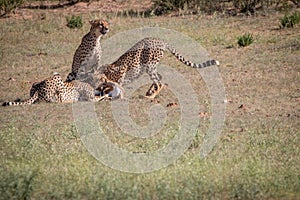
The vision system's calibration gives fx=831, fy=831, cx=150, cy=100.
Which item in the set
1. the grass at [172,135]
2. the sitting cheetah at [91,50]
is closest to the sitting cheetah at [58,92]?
the grass at [172,135]

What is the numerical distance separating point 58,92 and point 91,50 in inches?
55.1

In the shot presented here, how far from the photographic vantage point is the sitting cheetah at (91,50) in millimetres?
13180

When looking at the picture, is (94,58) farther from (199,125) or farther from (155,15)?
(155,15)

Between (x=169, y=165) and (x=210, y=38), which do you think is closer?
(x=169, y=165)

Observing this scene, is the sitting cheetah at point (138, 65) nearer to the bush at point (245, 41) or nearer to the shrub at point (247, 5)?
the bush at point (245, 41)

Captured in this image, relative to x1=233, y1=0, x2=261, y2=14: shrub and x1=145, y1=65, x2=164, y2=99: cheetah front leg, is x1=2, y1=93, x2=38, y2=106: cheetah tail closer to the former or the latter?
x1=145, y1=65, x2=164, y2=99: cheetah front leg

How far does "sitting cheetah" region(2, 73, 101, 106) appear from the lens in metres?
12.0

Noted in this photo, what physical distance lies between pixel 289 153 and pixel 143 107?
10.4 feet

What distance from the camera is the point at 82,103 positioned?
11.9 metres

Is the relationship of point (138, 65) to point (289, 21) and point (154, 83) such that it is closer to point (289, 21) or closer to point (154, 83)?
point (154, 83)

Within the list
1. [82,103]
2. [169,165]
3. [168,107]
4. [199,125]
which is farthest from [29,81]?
[169,165]

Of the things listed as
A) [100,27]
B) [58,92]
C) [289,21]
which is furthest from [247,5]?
[58,92]

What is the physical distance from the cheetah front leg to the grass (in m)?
0.15

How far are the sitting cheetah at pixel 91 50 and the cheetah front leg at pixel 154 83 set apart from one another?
870mm
